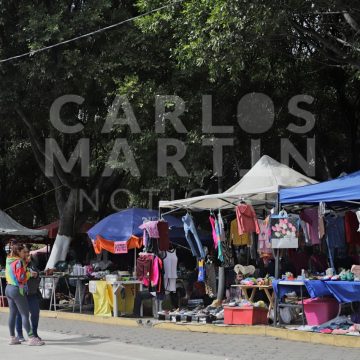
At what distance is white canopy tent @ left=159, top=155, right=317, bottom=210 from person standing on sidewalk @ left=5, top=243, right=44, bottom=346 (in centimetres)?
427

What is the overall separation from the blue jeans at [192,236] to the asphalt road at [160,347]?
2.42m

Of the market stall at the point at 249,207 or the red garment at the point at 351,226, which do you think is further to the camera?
the red garment at the point at 351,226

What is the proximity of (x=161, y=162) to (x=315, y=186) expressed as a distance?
6.51 metres

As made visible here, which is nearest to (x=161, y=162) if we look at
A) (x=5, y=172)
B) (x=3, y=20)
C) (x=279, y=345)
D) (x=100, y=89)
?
(x=100, y=89)

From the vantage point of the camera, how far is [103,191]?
21.8 metres

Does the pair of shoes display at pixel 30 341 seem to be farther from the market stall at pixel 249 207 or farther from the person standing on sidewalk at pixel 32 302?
the market stall at pixel 249 207

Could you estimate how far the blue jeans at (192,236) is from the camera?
14.5 metres

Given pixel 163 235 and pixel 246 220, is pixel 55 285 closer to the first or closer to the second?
pixel 163 235

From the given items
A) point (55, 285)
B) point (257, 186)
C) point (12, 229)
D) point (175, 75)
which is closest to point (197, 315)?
point (257, 186)

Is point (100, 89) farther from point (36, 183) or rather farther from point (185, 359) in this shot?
point (36, 183)

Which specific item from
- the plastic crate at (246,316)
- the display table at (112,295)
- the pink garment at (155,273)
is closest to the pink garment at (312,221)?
the plastic crate at (246,316)

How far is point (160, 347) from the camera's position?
10.7m

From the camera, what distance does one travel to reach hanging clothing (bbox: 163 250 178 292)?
14297mm

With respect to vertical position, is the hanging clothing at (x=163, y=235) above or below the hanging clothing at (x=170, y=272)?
above
